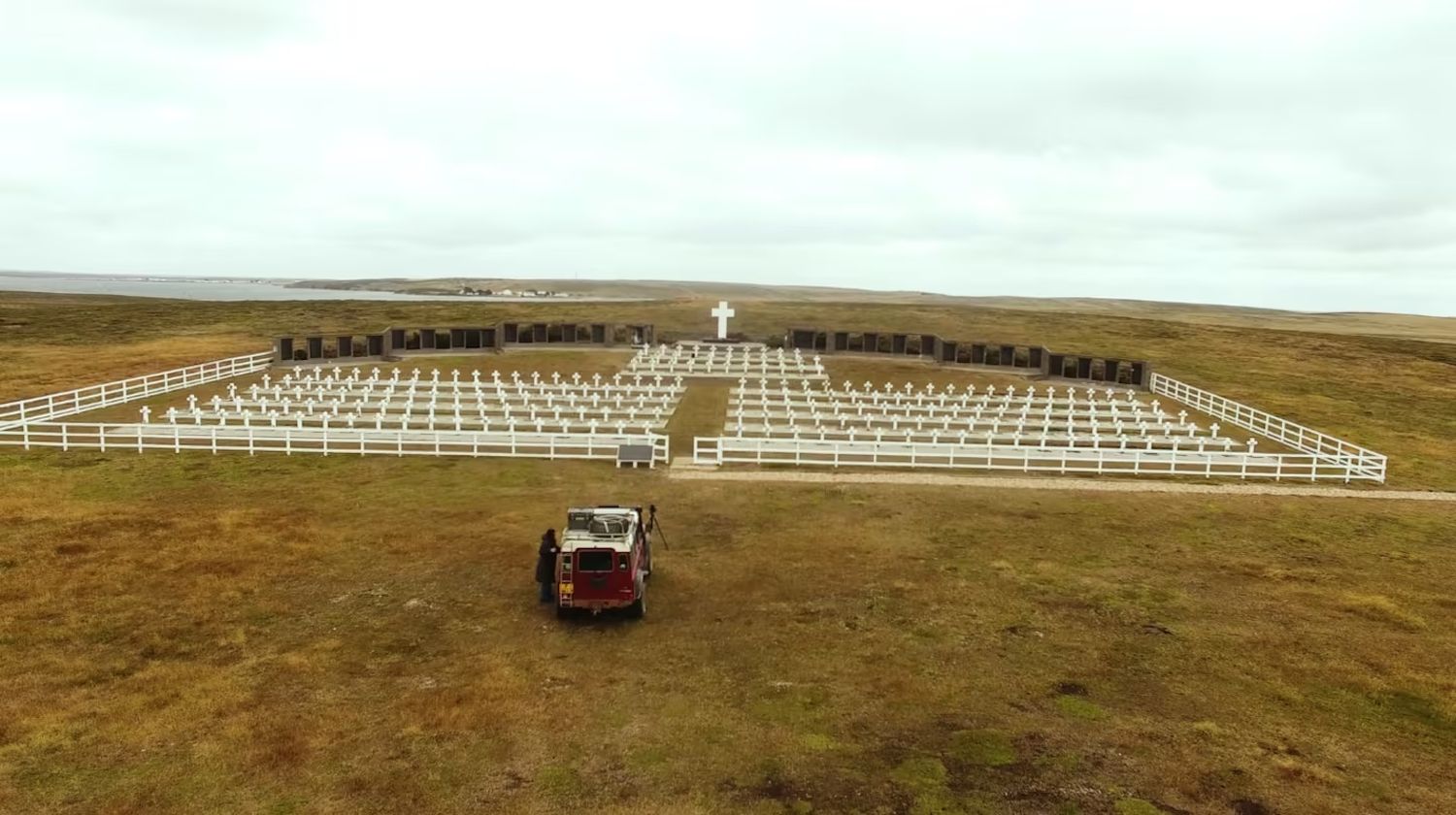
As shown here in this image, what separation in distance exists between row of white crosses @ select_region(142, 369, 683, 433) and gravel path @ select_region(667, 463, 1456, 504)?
7.28 meters

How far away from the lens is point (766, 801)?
851 cm

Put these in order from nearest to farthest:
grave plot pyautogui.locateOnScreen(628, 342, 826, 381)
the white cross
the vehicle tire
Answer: the vehicle tire
grave plot pyautogui.locateOnScreen(628, 342, 826, 381)
the white cross

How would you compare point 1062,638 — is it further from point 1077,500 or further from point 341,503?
point 341,503

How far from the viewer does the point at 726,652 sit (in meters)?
12.1

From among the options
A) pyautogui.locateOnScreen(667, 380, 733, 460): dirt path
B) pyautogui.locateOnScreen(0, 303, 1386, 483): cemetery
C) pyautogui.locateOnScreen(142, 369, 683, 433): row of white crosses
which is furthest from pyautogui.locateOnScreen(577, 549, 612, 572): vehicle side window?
pyautogui.locateOnScreen(142, 369, 683, 433): row of white crosses

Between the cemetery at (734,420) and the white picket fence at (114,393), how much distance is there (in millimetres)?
112

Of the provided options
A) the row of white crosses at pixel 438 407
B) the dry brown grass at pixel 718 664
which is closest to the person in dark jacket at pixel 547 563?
the dry brown grass at pixel 718 664

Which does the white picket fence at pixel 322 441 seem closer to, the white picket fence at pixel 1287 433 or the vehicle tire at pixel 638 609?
the vehicle tire at pixel 638 609

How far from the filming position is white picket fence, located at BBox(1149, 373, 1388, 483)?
25.7m

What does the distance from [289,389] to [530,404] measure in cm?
1145

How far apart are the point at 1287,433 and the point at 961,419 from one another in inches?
498

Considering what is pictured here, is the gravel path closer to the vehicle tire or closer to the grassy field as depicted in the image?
the grassy field

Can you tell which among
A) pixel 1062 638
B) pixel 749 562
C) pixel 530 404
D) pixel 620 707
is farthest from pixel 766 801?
pixel 530 404

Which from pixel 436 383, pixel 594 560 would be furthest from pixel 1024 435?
pixel 436 383
